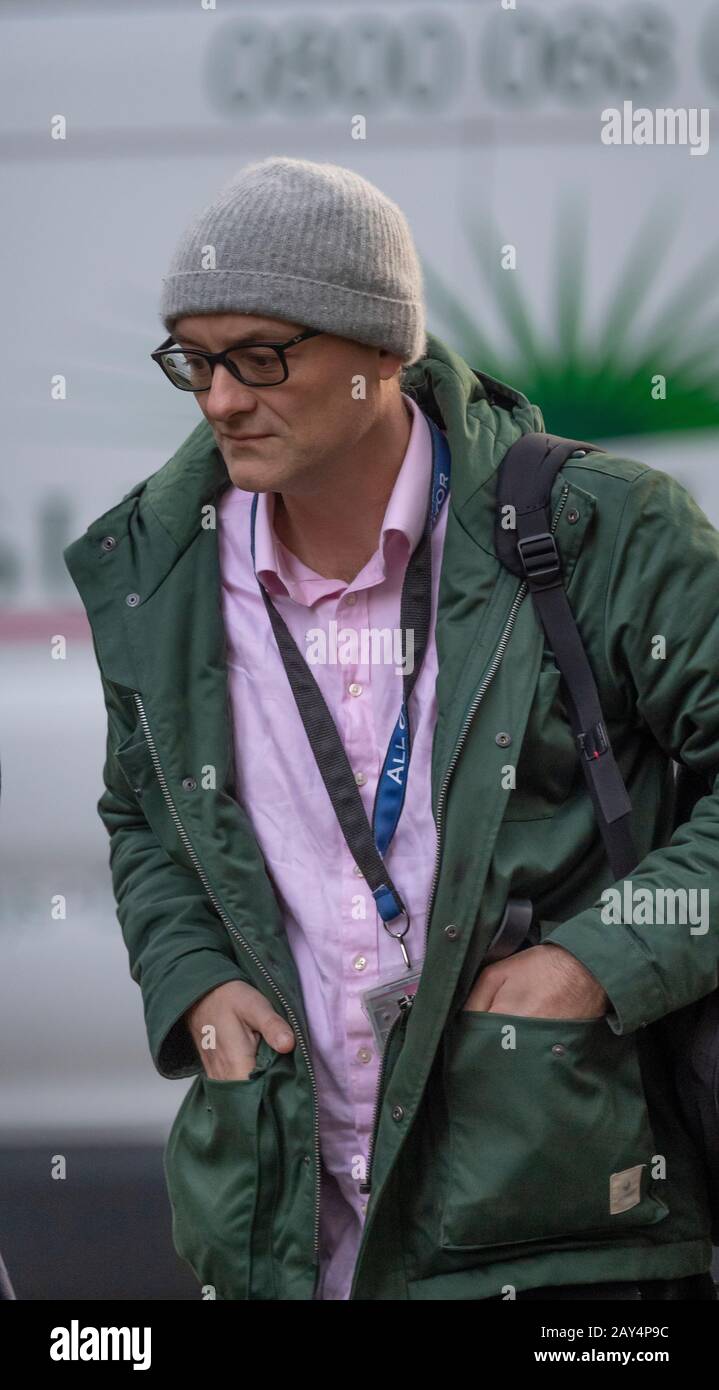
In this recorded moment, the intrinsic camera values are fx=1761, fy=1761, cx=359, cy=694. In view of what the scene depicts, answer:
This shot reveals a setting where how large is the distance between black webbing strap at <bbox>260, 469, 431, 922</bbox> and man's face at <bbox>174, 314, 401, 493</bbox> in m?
0.19

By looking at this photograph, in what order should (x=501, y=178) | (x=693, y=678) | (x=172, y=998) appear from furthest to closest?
(x=501, y=178) → (x=172, y=998) → (x=693, y=678)

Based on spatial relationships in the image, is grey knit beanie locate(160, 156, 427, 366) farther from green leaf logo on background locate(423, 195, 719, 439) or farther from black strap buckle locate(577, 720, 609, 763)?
green leaf logo on background locate(423, 195, 719, 439)

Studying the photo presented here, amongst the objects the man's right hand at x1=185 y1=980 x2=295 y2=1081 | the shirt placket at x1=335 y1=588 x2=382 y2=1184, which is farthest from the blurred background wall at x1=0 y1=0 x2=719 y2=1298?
the man's right hand at x1=185 y1=980 x2=295 y2=1081

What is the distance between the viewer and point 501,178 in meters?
3.75

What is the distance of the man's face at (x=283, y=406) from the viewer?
6.84ft

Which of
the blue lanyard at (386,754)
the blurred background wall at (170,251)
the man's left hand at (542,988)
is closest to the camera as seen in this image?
the man's left hand at (542,988)

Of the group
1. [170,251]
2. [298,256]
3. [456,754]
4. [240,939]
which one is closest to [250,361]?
[298,256]

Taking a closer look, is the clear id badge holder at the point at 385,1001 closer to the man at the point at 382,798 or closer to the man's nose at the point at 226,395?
the man at the point at 382,798

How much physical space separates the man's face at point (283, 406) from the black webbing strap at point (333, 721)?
7.3 inches

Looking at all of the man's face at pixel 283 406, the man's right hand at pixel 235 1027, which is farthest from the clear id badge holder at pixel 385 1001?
the man's face at pixel 283 406

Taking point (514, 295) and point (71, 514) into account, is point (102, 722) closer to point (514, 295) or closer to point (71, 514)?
point (71, 514)

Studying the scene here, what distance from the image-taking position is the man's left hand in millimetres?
2059
